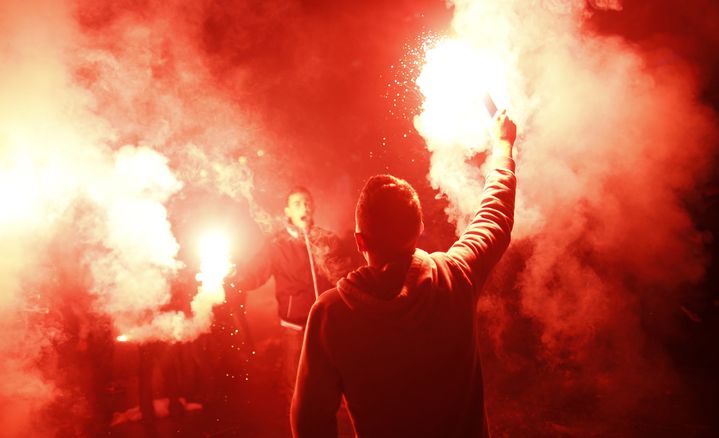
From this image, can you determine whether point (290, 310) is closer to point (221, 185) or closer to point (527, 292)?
point (527, 292)

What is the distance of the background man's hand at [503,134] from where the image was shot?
215 centimetres

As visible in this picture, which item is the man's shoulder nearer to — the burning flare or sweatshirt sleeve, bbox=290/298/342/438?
sweatshirt sleeve, bbox=290/298/342/438

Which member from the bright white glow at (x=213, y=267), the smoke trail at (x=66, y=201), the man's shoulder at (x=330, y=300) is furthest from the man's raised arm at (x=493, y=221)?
the smoke trail at (x=66, y=201)

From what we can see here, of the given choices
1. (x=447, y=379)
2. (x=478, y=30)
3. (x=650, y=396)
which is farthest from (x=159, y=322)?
(x=650, y=396)

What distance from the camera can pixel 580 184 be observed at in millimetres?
4852

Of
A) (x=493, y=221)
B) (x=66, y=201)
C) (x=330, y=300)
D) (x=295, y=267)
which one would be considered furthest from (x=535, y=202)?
→ (x=66, y=201)

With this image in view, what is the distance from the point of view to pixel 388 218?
1.57m

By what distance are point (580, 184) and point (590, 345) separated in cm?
175

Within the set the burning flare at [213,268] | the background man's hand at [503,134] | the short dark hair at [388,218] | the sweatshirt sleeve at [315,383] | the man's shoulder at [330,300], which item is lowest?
the sweatshirt sleeve at [315,383]

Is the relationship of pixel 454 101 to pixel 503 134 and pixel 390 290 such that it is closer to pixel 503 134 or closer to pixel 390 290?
pixel 503 134

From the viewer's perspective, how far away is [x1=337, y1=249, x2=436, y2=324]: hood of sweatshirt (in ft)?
4.98

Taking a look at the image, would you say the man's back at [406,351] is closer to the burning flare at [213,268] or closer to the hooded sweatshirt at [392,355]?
the hooded sweatshirt at [392,355]

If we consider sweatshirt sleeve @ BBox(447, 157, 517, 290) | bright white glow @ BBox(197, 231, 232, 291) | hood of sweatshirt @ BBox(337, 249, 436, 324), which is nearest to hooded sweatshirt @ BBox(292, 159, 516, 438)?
hood of sweatshirt @ BBox(337, 249, 436, 324)

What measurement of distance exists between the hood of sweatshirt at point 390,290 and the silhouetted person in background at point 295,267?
10.2 ft
